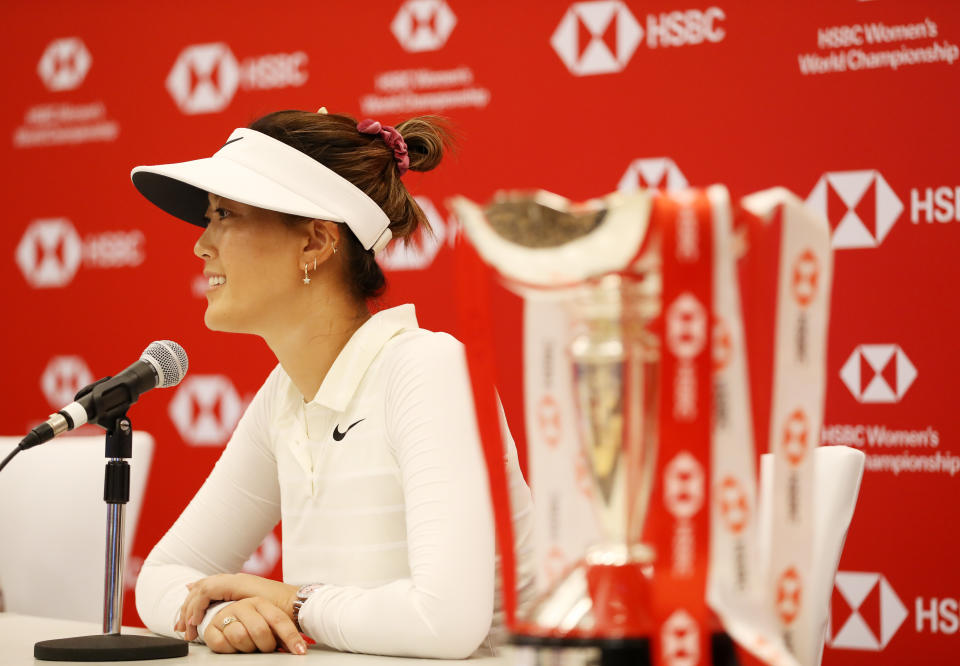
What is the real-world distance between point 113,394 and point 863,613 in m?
2.05

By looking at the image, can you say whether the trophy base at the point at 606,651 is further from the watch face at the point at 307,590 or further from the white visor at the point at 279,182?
the white visor at the point at 279,182

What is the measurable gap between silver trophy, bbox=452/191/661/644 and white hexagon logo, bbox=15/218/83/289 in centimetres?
329

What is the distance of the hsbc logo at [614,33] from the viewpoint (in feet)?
9.82

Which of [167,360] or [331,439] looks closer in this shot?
[167,360]

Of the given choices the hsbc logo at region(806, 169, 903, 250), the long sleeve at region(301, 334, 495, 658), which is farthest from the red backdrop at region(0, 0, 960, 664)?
the long sleeve at region(301, 334, 495, 658)

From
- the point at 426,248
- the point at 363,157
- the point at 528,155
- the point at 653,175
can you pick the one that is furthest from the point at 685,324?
the point at 426,248

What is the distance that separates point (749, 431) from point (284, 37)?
3054 millimetres

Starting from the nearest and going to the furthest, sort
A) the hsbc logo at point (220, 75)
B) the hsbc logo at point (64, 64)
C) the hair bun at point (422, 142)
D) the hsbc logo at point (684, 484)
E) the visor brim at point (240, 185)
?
1. the hsbc logo at point (684, 484)
2. the visor brim at point (240, 185)
3. the hair bun at point (422, 142)
4. the hsbc logo at point (220, 75)
5. the hsbc logo at point (64, 64)

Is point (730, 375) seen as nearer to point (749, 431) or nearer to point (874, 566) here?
point (749, 431)

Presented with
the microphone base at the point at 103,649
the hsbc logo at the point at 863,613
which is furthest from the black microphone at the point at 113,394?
the hsbc logo at the point at 863,613

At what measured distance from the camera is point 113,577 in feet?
4.33

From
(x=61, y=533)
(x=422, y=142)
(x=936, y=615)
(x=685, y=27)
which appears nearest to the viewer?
(x=422, y=142)

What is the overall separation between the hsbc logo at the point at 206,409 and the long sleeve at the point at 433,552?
2092 millimetres

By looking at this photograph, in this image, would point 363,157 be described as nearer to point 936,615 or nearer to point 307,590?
point 307,590
